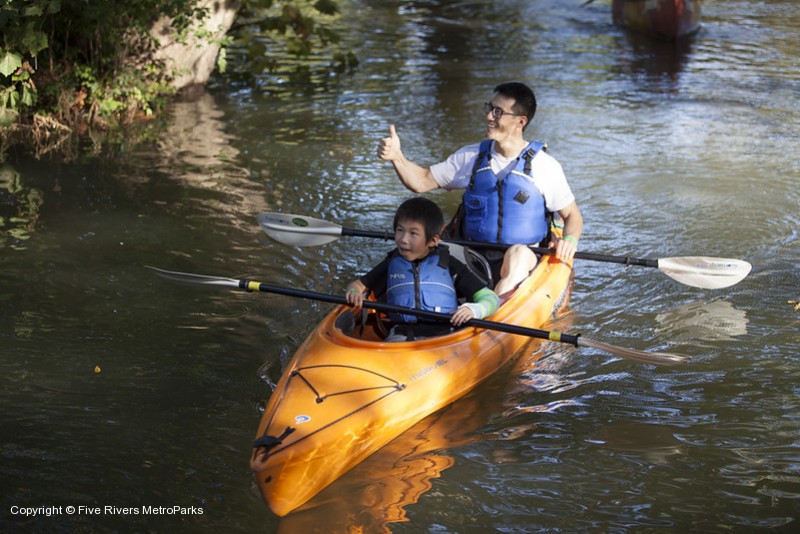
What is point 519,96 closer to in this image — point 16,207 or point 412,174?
point 412,174

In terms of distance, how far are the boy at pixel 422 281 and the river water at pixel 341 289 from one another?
43cm

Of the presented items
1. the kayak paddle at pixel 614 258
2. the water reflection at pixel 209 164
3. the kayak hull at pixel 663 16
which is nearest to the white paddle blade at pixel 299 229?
the kayak paddle at pixel 614 258

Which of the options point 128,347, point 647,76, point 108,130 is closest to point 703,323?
point 128,347

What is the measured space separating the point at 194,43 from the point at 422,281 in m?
6.58

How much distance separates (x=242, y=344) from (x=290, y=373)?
972 millimetres

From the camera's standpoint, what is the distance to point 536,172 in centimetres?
536

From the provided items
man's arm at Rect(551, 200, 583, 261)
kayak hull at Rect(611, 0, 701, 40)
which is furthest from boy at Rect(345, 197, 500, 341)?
kayak hull at Rect(611, 0, 701, 40)

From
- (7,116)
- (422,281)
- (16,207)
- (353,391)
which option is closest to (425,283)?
Result: (422,281)

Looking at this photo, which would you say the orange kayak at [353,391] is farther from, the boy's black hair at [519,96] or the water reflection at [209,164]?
the water reflection at [209,164]

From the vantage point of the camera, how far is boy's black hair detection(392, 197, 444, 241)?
444cm

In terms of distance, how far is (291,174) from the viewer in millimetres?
8242

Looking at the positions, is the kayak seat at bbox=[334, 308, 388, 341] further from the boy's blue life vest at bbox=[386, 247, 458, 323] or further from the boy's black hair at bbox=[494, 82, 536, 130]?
the boy's black hair at bbox=[494, 82, 536, 130]

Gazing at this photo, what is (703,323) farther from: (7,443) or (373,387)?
(7,443)

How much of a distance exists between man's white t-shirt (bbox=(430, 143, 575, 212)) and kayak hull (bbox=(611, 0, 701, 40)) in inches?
392
